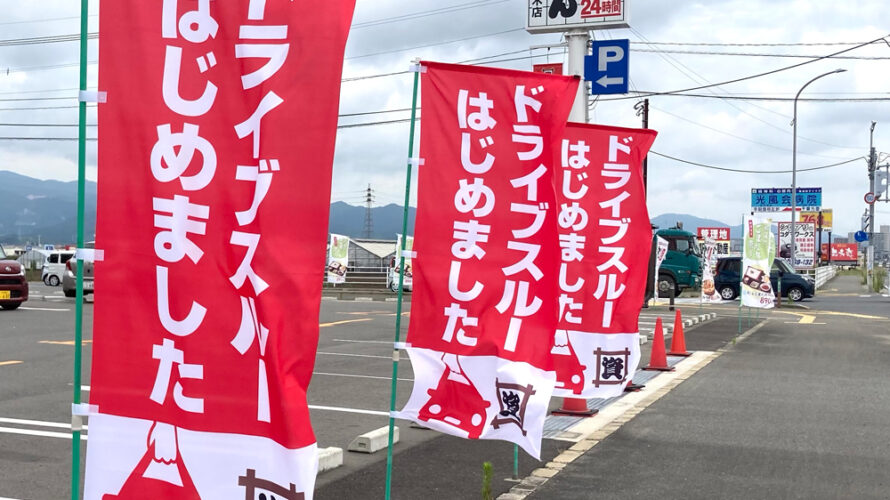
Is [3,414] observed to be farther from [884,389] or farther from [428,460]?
[884,389]

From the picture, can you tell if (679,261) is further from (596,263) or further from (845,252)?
(845,252)

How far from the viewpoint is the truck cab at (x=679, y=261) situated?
33.7m

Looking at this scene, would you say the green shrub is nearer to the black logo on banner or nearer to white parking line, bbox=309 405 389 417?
white parking line, bbox=309 405 389 417

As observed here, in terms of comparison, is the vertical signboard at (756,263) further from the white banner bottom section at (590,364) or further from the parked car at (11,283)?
the parked car at (11,283)

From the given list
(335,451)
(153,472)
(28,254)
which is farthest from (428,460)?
(28,254)

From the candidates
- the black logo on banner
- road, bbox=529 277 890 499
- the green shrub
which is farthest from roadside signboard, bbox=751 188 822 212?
the green shrub

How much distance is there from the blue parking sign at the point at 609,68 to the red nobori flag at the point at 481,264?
6176mm

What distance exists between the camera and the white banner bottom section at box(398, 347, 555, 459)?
557cm

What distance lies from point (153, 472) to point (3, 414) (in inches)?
250

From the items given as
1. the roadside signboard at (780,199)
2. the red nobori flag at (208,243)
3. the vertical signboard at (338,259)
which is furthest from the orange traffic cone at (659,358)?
the roadside signboard at (780,199)

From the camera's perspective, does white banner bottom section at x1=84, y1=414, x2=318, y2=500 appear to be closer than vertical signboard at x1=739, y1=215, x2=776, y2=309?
Yes

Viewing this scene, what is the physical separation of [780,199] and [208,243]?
1882 inches

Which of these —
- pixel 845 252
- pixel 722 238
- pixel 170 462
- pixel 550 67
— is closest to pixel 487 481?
pixel 170 462

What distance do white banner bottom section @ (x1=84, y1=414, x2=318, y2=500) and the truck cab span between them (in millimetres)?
31762
